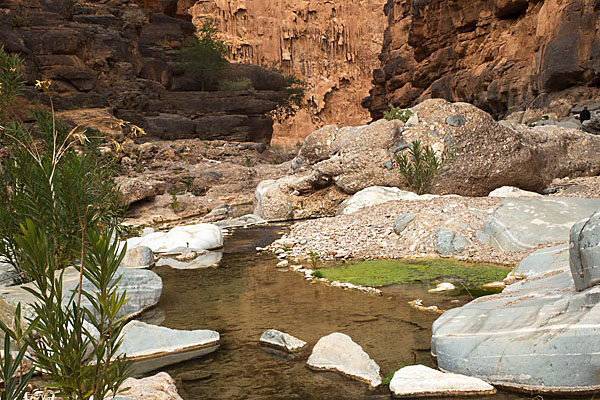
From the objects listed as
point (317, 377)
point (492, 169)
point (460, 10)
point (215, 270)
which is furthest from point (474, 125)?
point (460, 10)

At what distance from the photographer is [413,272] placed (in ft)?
16.0

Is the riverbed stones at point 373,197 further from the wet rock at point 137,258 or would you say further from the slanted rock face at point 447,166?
the wet rock at point 137,258

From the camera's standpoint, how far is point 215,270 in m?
5.64

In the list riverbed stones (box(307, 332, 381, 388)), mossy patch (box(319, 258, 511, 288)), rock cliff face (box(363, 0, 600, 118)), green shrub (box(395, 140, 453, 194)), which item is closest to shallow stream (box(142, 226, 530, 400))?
riverbed stones (box(307, 332, 381, 388))

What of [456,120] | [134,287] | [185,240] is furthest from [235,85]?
[134,287]

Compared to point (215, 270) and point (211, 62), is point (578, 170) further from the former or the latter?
point (211, 62)

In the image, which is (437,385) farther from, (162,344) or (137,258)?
(137,258)

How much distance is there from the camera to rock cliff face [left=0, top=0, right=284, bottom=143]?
20938mm

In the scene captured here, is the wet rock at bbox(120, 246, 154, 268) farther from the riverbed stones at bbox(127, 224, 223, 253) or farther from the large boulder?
the large boulder

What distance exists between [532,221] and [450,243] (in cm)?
91

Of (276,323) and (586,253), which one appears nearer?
(586,253)

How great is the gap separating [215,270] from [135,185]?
6.48m

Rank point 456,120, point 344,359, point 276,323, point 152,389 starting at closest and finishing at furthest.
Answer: point 152,389 → point 344,359 → point 276,323 → point 456,120

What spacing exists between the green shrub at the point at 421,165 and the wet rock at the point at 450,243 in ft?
11.2
